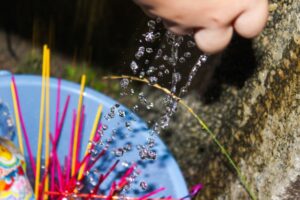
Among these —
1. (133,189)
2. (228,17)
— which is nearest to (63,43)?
(133,189)

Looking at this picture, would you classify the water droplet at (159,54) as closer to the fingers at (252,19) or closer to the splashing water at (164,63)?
the splashing water at (164,63)

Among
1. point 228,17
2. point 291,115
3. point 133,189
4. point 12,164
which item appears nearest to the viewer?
point 228,17

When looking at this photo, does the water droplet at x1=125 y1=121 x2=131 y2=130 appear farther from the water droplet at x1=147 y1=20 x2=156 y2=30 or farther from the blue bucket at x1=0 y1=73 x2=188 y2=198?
the water droplet at x1=147 y1=20 x2=156 y2=30

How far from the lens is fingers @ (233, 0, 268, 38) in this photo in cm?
87

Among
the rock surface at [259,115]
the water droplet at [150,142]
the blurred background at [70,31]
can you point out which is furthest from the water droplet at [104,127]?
the blurred background at [70,31]

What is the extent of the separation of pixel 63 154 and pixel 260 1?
0.85 m

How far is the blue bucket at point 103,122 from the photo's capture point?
1.39 m

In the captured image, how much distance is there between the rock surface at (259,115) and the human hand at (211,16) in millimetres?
276

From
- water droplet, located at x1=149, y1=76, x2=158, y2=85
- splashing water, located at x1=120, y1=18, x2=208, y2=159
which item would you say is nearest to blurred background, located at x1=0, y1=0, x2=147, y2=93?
splashing water, located at x1=120, y1=18, x2=208, y2=159

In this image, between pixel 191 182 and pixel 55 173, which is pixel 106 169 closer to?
pixel 55 173

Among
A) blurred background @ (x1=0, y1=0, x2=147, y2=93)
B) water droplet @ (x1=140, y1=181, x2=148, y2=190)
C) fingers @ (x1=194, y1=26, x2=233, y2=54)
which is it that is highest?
blurred background @ (x1=0, y1=0, x2=147, y2=93)

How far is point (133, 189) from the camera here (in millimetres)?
1470

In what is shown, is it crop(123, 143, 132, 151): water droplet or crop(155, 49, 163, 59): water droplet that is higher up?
crop(155, 49, 163, 59): water droplet

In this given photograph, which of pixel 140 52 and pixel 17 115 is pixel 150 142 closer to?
pixel 140 52
